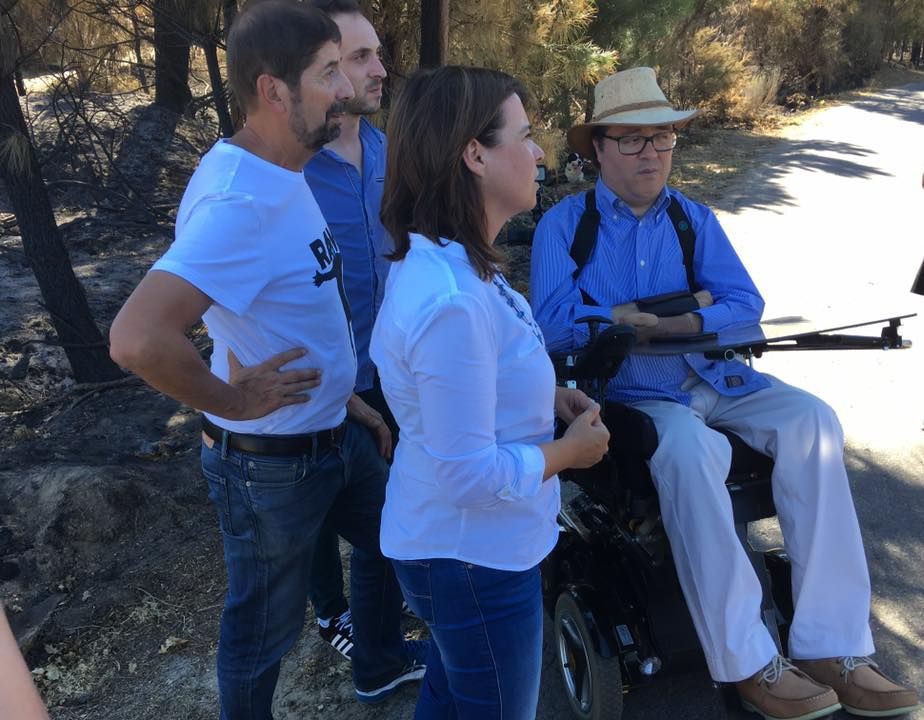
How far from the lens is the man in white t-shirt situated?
5.27ft

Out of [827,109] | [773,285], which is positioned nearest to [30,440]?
[773,285]

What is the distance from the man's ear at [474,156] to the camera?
5.15ft

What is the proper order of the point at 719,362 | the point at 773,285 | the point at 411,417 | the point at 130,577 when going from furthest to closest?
the point at 773,285, the point at 130,577, the point at 719,362, the point at 411,417

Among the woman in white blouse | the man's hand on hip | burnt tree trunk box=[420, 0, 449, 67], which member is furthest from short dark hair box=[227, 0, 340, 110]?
burnt tree trunk box=[420, 0, 449, 67]

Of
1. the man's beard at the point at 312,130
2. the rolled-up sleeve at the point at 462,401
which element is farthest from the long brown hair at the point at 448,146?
the man's beard at the point at 312,130

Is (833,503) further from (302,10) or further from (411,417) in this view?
(302,10)

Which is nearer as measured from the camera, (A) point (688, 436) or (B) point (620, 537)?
(A) point (688, 436)

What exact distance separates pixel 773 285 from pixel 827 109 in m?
12.9

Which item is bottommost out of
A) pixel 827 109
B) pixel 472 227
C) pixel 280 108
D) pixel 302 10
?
pixel 827 109

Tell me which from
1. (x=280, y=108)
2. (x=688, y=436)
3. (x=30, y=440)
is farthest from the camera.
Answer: (x=30, y=440)

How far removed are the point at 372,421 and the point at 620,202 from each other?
113 centimetres

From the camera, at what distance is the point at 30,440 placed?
394 cm

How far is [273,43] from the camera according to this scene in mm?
1736

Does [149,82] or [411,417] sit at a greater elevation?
[149,82]
